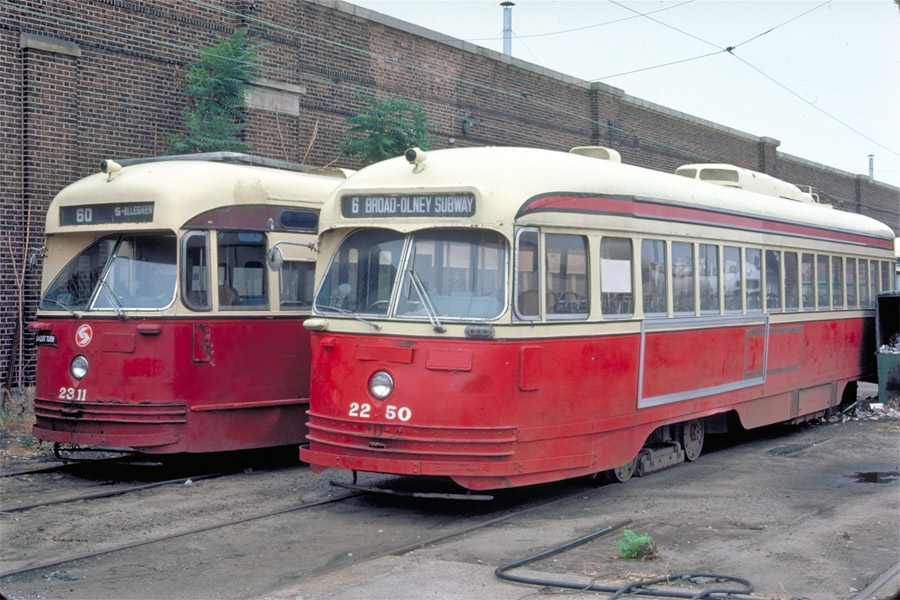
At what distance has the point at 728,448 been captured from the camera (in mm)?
13016

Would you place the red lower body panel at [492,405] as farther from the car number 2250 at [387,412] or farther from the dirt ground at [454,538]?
the dirt ground at [454,538]

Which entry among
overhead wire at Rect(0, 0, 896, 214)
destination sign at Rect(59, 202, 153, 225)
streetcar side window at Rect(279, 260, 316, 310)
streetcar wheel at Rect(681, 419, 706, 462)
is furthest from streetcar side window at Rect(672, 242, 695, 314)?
overhead wire at Rect(0, 0, 896, 214)

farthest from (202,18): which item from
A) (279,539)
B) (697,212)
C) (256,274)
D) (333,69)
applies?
(279,539)

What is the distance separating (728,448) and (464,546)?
20.6 feet

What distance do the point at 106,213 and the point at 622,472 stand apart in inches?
215

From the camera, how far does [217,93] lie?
16.6 meters

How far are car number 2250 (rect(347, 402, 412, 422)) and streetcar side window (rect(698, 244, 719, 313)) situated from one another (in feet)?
12.5

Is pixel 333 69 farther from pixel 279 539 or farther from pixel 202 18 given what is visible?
pixel 279 539

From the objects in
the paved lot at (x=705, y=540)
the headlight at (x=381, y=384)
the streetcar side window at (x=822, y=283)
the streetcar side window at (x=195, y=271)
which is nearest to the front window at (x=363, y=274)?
the headlight at (x=381, y=384)

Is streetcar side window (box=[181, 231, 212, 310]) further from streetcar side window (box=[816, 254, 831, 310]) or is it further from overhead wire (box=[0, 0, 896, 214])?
streetcar side window (box=[816, 254, 831, 310])

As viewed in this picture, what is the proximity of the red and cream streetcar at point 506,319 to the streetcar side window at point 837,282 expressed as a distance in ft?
15.4

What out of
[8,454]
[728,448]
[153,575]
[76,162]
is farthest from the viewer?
[76,162]

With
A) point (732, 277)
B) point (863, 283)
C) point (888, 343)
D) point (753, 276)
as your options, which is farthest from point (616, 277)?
point (888, 343)

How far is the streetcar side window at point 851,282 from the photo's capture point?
1544 cm
